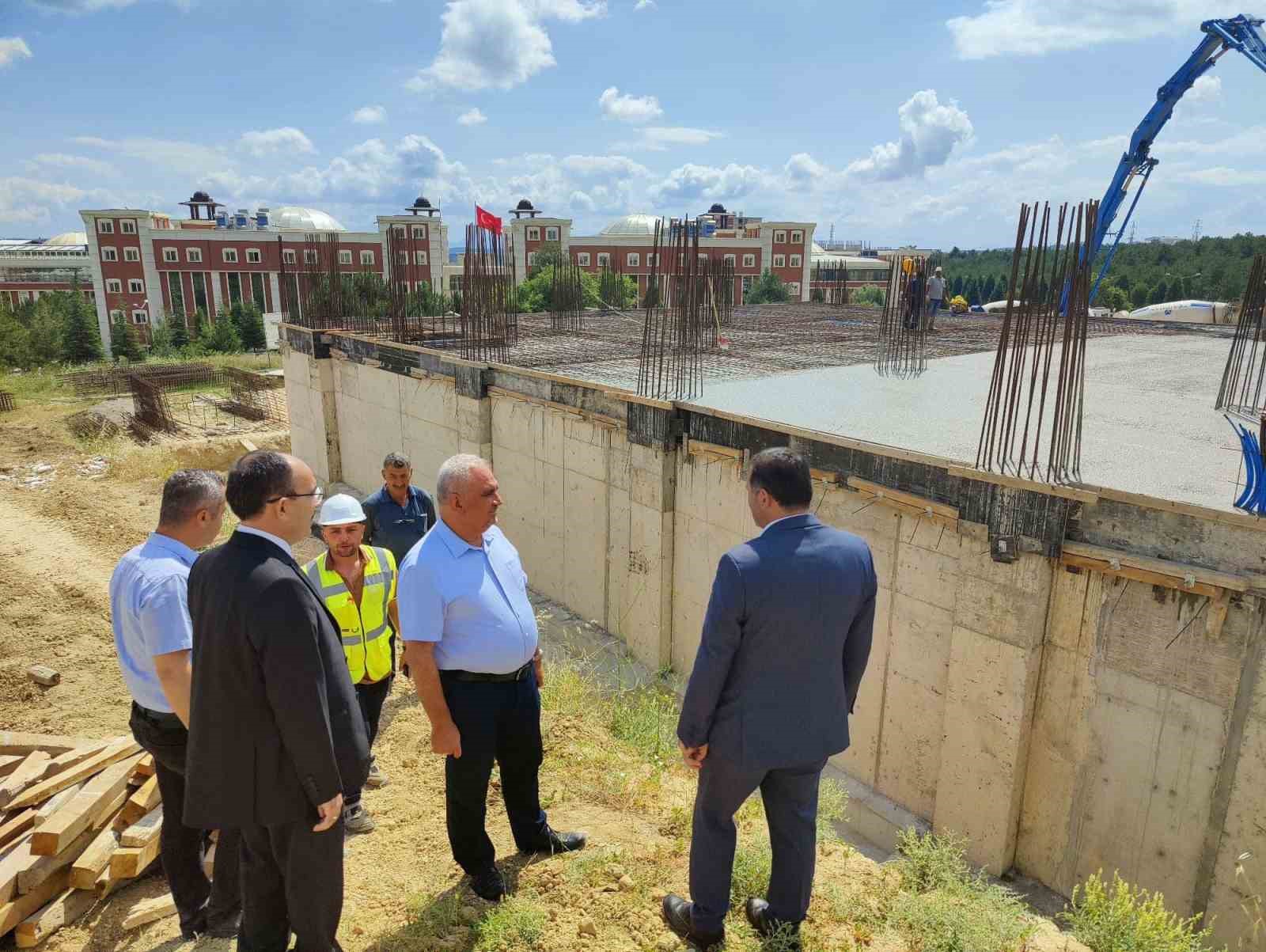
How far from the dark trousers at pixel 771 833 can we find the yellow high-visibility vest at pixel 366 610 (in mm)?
1894

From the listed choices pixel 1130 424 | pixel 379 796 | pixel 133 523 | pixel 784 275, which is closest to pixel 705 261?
pixel 1130 424

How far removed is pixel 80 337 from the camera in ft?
126

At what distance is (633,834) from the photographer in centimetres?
365

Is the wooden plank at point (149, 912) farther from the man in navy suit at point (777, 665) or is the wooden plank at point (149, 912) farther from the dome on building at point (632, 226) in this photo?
the dome on building at point (632, 226)

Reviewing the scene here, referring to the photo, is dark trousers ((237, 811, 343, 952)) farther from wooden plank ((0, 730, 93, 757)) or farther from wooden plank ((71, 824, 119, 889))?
wooden plank ((0, 730, 93, 757))

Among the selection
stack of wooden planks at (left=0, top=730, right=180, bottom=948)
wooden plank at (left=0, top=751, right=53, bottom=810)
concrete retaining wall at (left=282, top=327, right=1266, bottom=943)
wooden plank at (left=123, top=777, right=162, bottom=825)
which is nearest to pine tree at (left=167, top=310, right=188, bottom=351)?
concrete retaining wall at (left=282, top=327, right=1266, bottom=943)

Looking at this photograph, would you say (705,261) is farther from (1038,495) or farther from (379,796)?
(379,796)

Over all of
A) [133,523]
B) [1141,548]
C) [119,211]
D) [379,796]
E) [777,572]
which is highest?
[119,211]

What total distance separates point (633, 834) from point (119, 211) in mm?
51364

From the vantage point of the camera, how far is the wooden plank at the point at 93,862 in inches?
130

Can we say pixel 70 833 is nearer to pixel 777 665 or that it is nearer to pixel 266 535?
pixel 266 535

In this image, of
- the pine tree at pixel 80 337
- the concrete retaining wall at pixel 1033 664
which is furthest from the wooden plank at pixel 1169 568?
the pine tree at pixel 80 337

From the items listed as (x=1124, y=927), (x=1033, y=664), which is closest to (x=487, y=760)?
(x=1124, y=927)

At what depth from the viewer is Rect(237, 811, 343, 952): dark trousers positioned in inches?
96.7
